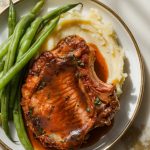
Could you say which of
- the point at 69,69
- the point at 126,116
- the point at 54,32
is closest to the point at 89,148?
the point at 126,116

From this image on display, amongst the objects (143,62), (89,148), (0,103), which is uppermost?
(0,103)

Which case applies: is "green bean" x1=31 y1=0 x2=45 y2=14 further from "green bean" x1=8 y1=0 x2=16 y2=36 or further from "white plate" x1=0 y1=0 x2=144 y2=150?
"white plate" x1=0 y1=0 x2=144 y2=150

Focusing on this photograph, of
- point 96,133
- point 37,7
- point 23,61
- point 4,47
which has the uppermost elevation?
point 37,7

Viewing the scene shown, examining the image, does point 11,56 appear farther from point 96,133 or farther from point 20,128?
point 96,133

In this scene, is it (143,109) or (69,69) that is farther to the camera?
(143,109)

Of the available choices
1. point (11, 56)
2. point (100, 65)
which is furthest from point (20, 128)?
Result: point (100, 65)

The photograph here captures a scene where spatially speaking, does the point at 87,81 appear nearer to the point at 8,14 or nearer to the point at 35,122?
the point at 35,122
